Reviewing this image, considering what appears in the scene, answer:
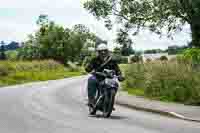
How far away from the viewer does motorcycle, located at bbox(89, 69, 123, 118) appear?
50.8 ft

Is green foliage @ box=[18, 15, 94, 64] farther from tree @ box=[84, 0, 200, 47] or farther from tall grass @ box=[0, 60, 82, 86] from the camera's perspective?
tree @ box=[84, 0, 200, 47]

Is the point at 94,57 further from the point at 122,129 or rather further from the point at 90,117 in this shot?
the point at 122,129

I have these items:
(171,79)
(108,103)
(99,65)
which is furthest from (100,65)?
(171,79)

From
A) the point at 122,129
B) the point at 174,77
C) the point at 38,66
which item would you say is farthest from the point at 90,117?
the point at 38,66

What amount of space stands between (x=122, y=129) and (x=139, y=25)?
32355 millimetres

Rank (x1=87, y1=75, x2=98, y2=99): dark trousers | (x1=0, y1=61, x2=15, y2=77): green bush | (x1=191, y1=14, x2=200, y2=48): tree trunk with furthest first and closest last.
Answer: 1. (x1=0, y1=61, x2=15, y2=77): green bush
2. (x1=191, y1=14, x2=200, y2=48): tree trunk
3. (x1=87, y1=75, x2=98, y2=99): dark trousers

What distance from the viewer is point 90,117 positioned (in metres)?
16.2

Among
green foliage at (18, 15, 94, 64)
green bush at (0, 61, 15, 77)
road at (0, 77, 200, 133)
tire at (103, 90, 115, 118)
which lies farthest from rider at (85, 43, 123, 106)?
green foliage at (18, 15, 94, 64)

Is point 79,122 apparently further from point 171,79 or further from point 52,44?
point 52,44

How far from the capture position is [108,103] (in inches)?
615

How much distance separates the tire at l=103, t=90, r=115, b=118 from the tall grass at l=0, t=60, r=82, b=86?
23.2 meters

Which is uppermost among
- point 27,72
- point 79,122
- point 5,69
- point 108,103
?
point 108,103

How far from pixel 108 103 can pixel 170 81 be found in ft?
25.4

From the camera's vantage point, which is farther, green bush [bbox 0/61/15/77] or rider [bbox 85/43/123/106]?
green bush [bbox 0/61/15/77]
